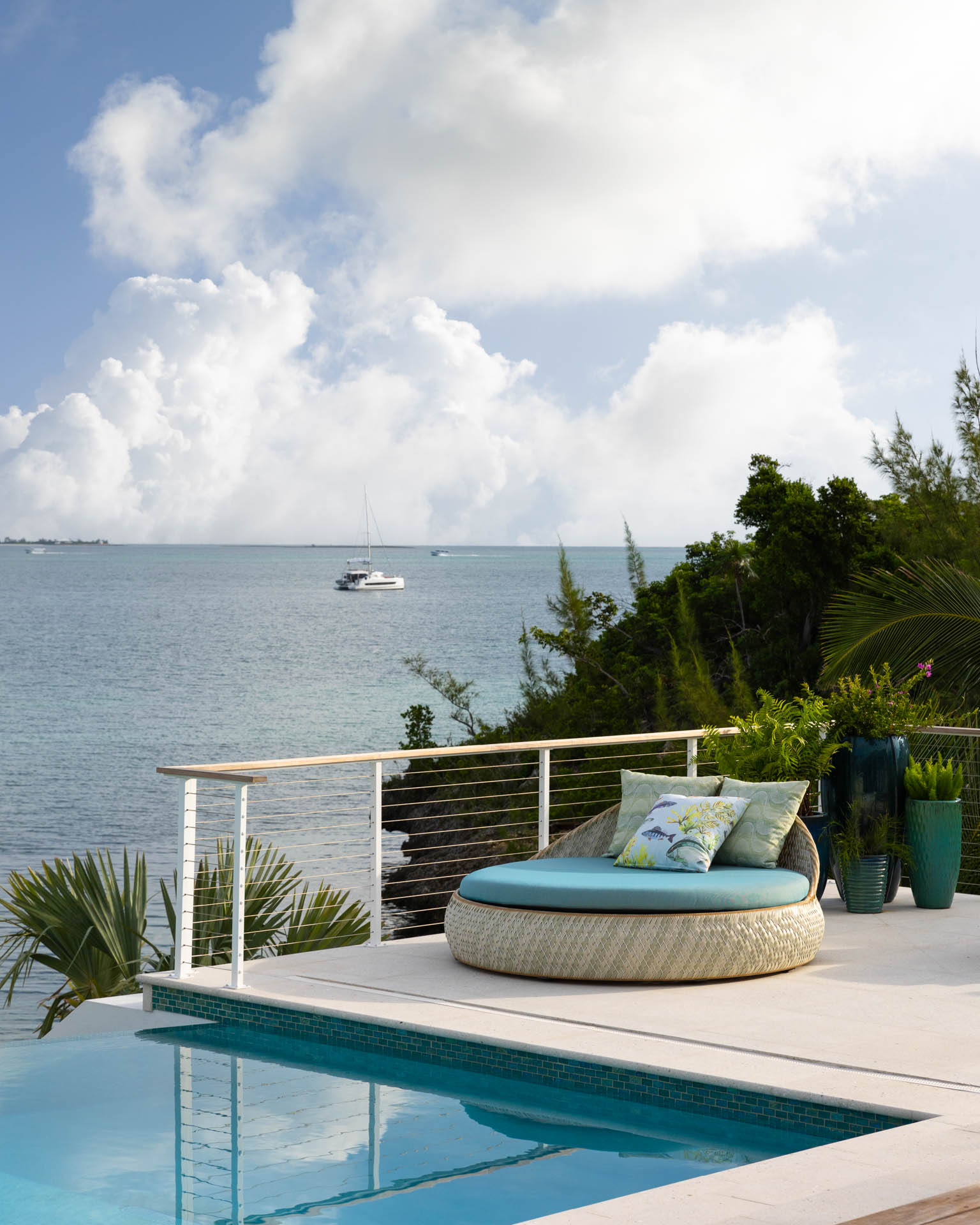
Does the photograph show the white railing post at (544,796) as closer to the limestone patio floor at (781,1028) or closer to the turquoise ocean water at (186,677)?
the limestone patio floor at (781,1028)

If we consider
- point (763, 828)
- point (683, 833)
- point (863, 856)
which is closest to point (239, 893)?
point (683, 833)

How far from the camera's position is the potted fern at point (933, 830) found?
7211 mm

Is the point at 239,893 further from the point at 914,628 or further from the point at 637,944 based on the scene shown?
the point at 914,628

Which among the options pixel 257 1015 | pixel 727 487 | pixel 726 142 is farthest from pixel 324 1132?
pixel 727 487

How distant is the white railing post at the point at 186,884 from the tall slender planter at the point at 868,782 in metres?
3.15

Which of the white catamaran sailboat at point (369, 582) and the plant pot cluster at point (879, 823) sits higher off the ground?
the white catamaran sailboat at point (369, 582)

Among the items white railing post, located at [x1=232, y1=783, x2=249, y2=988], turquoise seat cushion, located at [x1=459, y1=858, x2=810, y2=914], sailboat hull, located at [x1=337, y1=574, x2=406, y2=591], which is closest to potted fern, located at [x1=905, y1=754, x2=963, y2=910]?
turquoise seat cushion, located at [x1=459, y1=858, x2=810, y2=914]

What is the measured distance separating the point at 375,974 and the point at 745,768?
2.16 m

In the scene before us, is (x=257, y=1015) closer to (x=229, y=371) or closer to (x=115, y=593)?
(x=229, y=371)

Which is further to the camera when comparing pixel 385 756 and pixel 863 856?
pixel 863 856

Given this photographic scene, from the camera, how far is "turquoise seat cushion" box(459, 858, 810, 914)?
5.68 m

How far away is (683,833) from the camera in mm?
6191

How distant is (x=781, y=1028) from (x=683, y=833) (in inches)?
50.7

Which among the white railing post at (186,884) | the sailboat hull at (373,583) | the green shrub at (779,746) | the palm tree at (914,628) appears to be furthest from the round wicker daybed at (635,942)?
the sailboat hull at (373,583)
